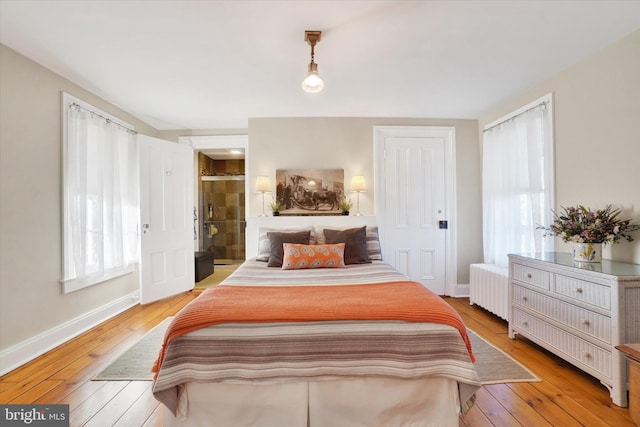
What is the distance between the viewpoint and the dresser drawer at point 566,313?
1750mm

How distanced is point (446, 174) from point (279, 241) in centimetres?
250

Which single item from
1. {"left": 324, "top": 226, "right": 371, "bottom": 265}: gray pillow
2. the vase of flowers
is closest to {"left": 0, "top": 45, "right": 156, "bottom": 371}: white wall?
{"left": 324, "top": 226, "right": 371, "bottom": 265}: gray pillow

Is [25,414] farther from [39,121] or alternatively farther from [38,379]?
[39,121]

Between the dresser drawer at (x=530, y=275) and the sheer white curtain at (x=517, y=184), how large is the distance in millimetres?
563

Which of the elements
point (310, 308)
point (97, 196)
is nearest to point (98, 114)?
point (97, 196)

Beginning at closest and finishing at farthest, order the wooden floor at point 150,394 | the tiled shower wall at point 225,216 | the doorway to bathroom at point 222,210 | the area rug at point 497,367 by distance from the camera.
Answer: the wooden floor at point 150,394
the area rug at point 497,367
the doorway to bathroom at point 222,210
the tiled shower wall at point 225,216

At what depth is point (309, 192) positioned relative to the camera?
370 centimetres

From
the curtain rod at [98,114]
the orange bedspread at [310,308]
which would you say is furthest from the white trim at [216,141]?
the orange bedspread at [310,308]

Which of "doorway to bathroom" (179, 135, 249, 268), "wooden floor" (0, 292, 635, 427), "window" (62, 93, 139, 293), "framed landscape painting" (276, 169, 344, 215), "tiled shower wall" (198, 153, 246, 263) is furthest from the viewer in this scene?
"tiled shower wall" (198, 153, 246, 263)

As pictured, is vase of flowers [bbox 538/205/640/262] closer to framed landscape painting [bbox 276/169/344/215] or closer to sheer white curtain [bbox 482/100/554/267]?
sheer white curtain [bbox 482/100/554/267]

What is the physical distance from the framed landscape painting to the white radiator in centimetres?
181

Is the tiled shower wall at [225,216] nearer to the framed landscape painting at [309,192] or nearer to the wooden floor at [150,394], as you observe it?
the framed landscape painting at [309,192]

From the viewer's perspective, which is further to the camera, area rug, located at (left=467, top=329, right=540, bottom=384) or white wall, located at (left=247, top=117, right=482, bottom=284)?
white wall, located at (left=247, top=117, right=482, bottom=284)

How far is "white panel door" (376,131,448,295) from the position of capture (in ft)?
12.5
